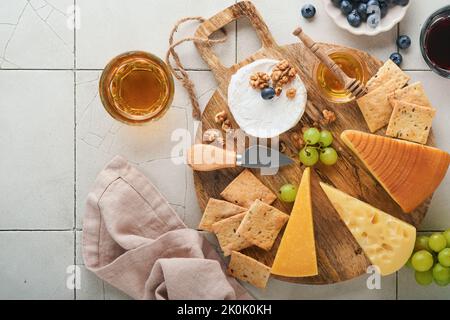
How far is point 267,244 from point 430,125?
0.52 meters

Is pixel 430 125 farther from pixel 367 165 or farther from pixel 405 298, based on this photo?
pixel 405 298

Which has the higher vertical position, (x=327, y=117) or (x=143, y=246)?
(x=327, y=117)

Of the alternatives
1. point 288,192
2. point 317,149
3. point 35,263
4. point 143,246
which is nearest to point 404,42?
point 317,149

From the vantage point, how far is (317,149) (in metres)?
1.42


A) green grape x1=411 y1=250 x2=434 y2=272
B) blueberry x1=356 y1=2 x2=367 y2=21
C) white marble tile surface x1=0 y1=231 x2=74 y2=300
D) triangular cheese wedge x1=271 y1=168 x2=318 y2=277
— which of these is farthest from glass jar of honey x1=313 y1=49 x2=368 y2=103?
white marble tile surface x1=0 y1=231 x2=74 y2=300

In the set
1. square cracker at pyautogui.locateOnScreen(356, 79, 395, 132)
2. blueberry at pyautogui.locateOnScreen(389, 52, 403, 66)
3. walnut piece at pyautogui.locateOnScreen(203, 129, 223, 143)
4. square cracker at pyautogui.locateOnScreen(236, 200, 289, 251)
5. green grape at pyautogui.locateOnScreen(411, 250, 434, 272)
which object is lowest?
green grape at pyautogui.locateOnScreen(411, 250, 434, 272)

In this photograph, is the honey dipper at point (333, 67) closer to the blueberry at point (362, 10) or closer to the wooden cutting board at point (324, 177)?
the wooden cutting board at point (324, 177)

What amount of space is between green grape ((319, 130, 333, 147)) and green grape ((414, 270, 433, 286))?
415 mm

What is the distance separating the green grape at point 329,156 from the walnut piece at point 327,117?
0.07 meters

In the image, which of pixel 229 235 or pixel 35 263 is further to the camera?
pixel 35 263

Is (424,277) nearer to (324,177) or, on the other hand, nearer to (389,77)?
(324,177)

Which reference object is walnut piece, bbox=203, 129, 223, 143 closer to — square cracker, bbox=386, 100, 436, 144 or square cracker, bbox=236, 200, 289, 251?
square cracker, bbox=236, 200, 289, 251

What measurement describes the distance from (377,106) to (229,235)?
506 mm

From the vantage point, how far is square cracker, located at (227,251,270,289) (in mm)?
1420
